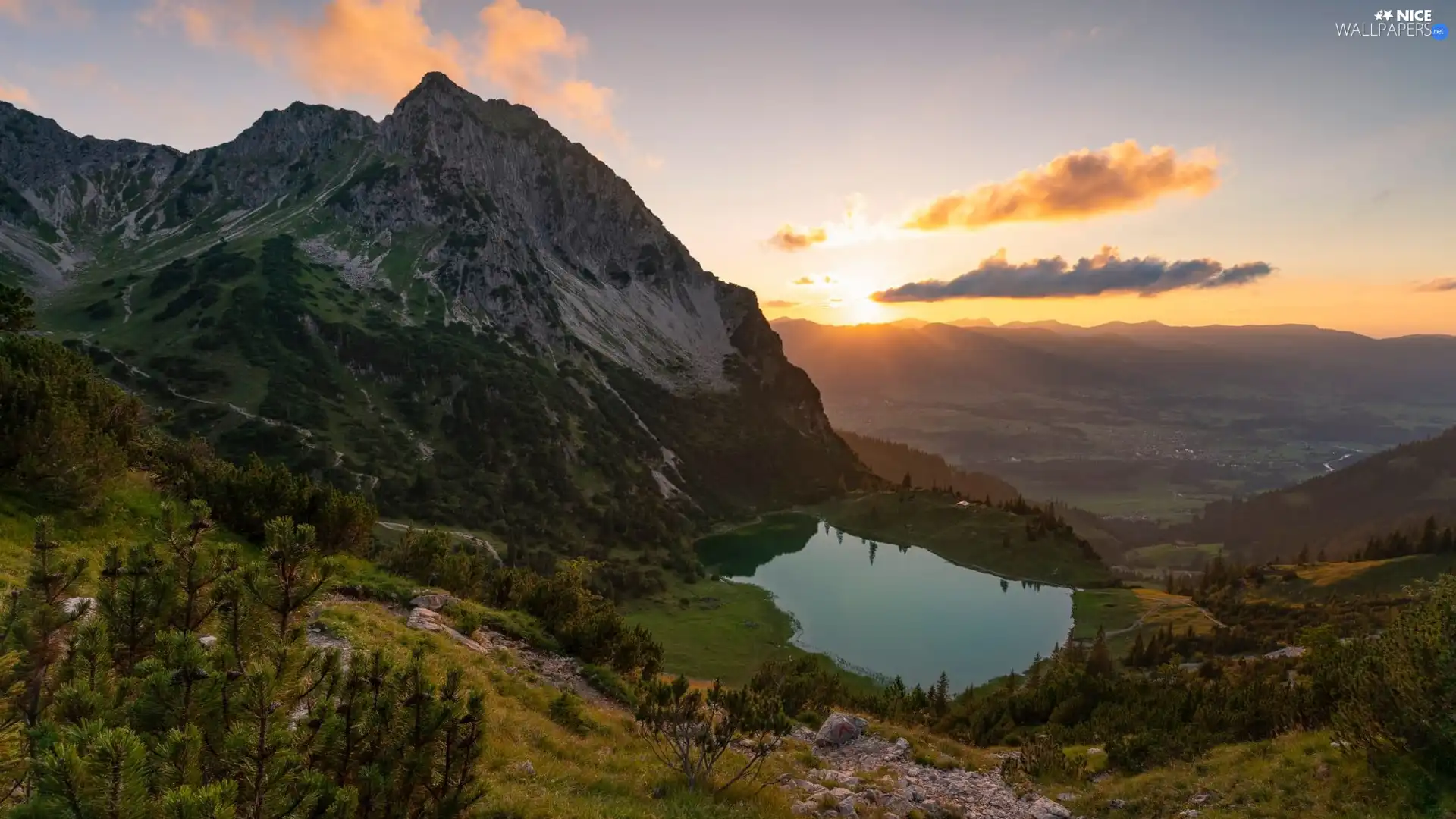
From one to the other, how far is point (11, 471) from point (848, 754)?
3286cm

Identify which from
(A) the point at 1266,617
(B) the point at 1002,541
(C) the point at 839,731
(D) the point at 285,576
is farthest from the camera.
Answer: (B) the point at 1002,541

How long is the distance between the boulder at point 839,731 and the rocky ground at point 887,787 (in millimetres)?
31

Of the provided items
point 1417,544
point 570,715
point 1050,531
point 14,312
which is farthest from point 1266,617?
point 14,312

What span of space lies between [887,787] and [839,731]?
20.8 feet

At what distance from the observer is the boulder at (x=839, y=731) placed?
27500 mm

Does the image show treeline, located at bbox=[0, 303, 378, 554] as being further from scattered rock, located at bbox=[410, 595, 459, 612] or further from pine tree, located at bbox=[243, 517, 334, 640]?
pine tree, located at bbox=[243, 517, 334, 640]

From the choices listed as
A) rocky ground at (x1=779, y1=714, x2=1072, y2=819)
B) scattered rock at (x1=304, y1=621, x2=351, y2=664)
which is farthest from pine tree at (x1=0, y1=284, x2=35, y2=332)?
rocky ground at (x1=779, y1=714, x2=1072, y2=819)

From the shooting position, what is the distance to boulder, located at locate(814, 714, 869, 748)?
2750 cm

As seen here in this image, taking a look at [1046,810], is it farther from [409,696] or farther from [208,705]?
[208,705]

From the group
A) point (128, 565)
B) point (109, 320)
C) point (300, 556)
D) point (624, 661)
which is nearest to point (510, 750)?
point (300, 556)

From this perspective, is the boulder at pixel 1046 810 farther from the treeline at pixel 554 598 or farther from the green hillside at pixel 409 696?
the treeline at pixel 554 598

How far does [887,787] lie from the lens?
21656 mm

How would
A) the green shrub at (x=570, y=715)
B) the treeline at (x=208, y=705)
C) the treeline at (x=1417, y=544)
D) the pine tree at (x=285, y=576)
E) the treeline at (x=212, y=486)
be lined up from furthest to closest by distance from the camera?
the treeline at (x=1417, y=544), the treeline at (x=212, y=486), the green shrub at (x=570, y=715), the pine tree at (x=285, y=576), the treeline at (x=208, y=705)

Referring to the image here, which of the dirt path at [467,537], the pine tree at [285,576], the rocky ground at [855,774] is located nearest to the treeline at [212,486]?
the rocky ground at [855,774]
